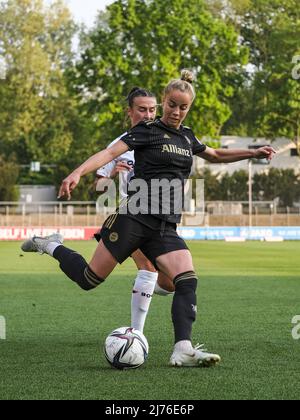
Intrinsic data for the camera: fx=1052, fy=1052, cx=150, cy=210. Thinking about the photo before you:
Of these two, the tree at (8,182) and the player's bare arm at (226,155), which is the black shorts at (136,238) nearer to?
the player's bare arm at (226,155)

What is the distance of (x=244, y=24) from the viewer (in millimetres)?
81312

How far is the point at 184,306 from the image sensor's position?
8.41 metres

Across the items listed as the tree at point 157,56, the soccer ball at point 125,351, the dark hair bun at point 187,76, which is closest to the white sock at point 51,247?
the soccer ball at point 125,351

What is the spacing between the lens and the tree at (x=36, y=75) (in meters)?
75.4

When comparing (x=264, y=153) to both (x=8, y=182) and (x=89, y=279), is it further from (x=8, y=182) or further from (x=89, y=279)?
(x=8, y=182)

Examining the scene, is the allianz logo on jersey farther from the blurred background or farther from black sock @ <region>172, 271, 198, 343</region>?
the blurred background

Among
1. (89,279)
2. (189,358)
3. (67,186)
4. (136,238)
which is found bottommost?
(189,358)

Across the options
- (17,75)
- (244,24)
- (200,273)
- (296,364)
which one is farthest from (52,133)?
(296,364)

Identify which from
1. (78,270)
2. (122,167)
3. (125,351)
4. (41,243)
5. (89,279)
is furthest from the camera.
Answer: (41,243)

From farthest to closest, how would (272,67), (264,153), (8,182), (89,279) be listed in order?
(8,182) < (272,67) < (264,153) < (89,279)

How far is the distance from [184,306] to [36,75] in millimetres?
70064

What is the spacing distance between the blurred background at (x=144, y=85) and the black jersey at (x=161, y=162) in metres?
46.7

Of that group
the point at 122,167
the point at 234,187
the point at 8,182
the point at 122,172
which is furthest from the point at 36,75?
the point at 122,167

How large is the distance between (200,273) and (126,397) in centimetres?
1678
